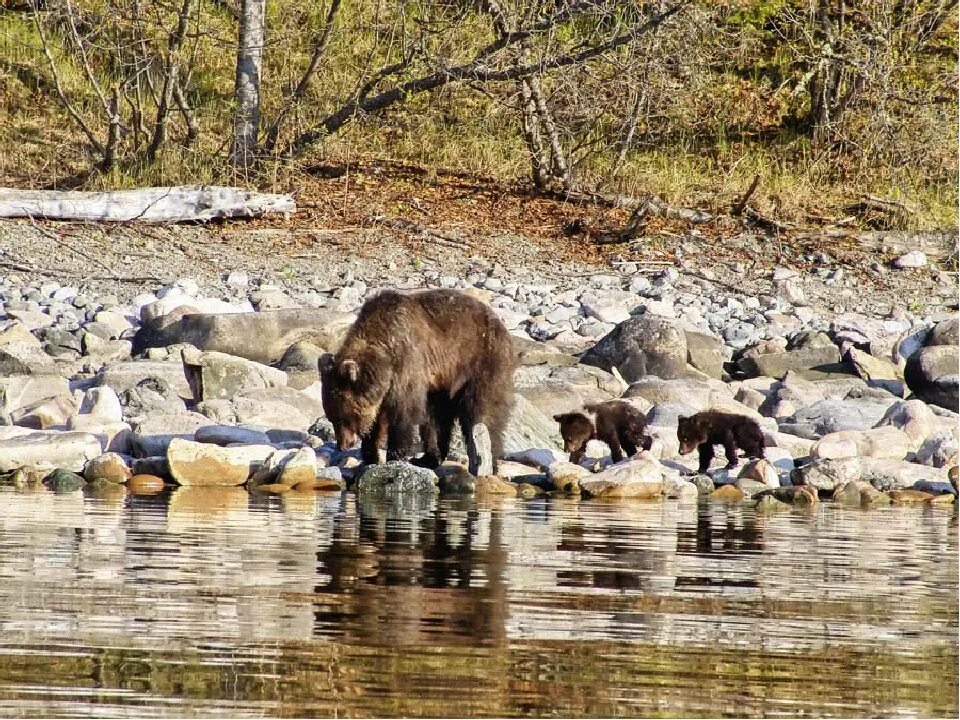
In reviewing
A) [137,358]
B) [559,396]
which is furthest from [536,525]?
[137,358]

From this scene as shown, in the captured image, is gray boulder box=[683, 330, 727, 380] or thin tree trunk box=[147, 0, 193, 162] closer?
gray boulder box=[683, 330, 727, 380]

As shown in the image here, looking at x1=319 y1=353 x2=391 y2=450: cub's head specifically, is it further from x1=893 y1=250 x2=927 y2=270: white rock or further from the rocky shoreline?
x1=893 y1=250 x2=927 y2=270: white rock

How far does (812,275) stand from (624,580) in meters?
14.9

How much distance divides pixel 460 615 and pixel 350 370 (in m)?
4.89

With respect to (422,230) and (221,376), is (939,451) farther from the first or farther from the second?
(422,230)

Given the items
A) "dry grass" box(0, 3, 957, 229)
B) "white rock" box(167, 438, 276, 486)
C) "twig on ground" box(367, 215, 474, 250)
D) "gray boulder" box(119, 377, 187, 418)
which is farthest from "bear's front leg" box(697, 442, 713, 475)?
"dry grass" box(0, 3, 957, 229)

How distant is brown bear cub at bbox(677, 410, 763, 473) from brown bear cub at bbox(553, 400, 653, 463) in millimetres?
376

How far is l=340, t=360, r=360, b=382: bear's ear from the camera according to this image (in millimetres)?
10375

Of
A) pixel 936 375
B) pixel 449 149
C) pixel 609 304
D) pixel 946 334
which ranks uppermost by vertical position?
pixel 449 149

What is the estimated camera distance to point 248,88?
22.3 metres

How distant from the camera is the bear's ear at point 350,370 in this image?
34.0 feet

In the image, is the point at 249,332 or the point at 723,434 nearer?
the point at 723,434

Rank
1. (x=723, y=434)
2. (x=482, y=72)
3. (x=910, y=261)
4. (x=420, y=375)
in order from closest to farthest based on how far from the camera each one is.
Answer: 1. (x=420, y=375)
2. (x=723, y=434)
3. (x=482, y=72)
4. (x=910, y=261)

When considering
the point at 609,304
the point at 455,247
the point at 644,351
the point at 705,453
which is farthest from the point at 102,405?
the point at 455,247
